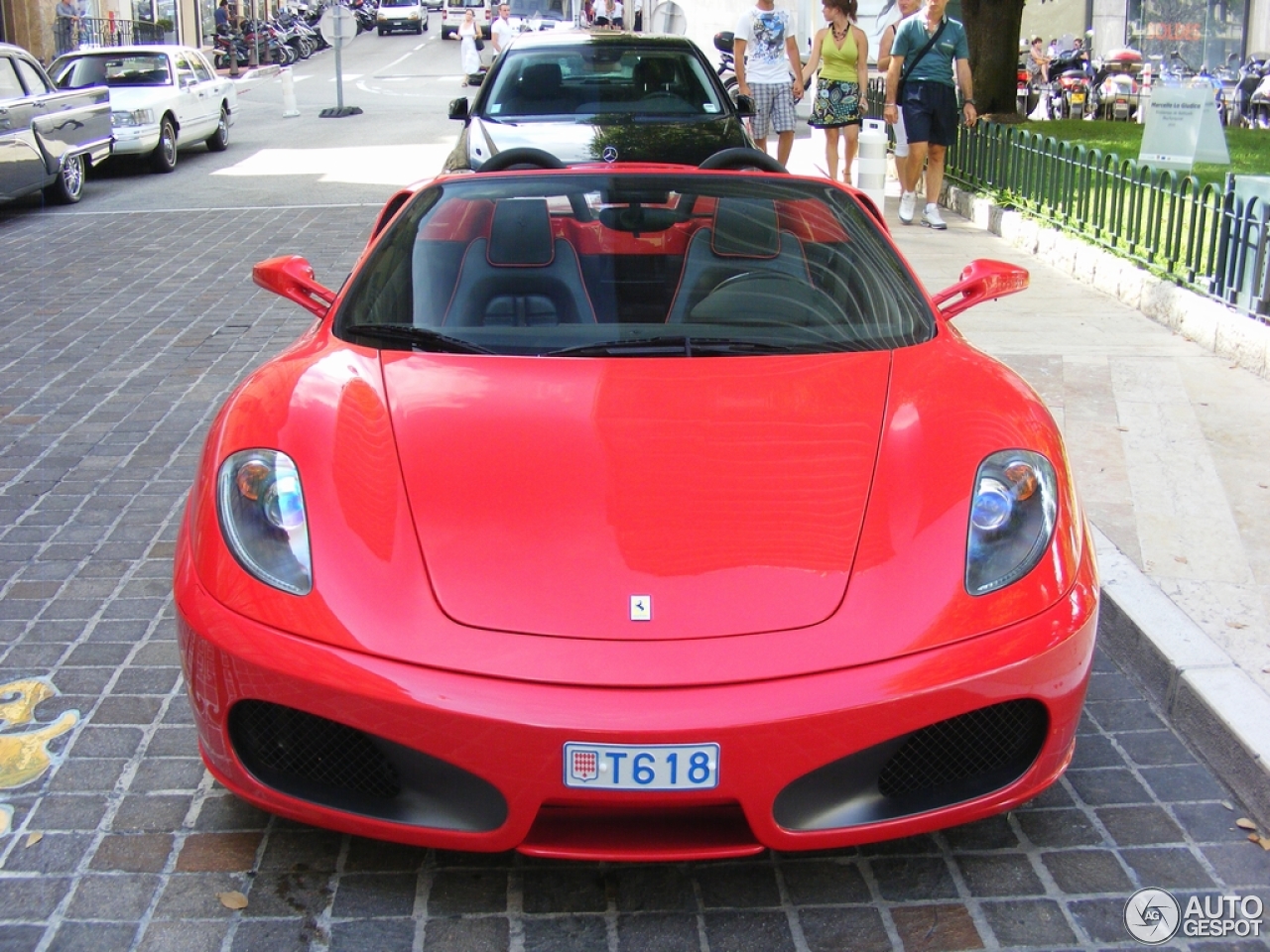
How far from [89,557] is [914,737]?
312 cm

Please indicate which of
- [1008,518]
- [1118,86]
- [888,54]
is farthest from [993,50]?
[1008,518]

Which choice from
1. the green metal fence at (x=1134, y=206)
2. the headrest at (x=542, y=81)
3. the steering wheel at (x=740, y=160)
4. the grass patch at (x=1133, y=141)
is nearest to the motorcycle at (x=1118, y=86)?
the grass patch at (x=1133, y=141)

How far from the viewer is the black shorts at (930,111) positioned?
1074cm

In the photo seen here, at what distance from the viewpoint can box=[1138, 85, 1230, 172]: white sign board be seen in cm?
1169

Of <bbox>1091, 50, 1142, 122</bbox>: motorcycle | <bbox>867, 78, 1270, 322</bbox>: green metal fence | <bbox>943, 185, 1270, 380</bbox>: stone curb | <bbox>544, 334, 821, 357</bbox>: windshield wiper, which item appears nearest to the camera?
<bbox>544, 334, 821, 357</bbox>: windshield wiper

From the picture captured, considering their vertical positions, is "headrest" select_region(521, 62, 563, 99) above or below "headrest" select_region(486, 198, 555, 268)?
above

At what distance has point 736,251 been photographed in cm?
395

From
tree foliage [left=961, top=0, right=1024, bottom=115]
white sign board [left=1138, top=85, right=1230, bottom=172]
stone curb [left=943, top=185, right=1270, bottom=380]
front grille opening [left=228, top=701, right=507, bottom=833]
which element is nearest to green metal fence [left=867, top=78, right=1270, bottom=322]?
stone curb [left=943, top=185, right=1270, bottom=380]

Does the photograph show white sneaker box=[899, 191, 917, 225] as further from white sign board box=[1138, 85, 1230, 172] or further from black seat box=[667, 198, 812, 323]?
black seat box=[667, 198, 812, 323]

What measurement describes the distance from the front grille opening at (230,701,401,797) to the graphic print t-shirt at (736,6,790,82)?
33.4 feet

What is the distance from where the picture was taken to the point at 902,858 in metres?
2.97

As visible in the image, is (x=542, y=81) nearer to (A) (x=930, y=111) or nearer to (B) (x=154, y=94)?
(A) (x=930, y=111)

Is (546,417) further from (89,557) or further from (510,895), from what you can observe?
(89,557)

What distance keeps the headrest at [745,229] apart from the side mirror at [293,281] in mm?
1138
